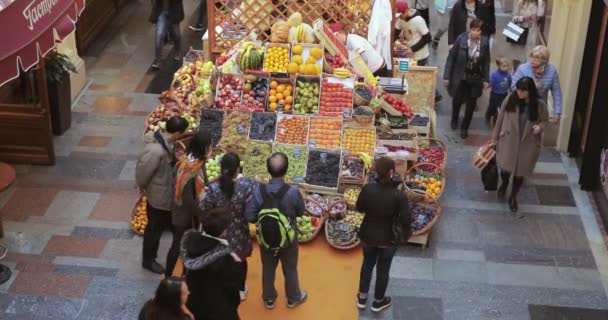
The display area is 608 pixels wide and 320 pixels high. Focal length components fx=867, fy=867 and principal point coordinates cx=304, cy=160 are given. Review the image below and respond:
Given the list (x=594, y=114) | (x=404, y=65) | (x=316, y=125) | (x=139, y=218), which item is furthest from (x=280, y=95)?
(x=594, y=114)

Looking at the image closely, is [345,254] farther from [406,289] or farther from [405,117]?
[405,117]

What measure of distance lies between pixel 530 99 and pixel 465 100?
2.59 meters

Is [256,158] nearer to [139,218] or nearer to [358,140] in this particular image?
[358,140]

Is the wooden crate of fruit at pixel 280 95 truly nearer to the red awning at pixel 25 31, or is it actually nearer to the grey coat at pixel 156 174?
the grey coat at pixel 156 174

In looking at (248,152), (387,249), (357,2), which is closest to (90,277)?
(248,152)

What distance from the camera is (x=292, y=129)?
9891 millimetres

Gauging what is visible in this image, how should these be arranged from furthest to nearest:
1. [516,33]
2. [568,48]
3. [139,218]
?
1. [516,33]
2. [568,48]
3. [139,218]

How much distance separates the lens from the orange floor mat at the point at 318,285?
316 inches

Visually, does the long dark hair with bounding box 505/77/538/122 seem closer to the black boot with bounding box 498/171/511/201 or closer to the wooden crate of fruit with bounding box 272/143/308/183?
the black boot with bounding box 498/171/511/201

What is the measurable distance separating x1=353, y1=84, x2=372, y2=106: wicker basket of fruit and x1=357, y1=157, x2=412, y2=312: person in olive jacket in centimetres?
289

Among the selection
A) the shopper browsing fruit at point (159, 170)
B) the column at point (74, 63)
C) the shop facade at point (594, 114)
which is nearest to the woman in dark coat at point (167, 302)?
the shopper browsing fruit at point (159, 170)

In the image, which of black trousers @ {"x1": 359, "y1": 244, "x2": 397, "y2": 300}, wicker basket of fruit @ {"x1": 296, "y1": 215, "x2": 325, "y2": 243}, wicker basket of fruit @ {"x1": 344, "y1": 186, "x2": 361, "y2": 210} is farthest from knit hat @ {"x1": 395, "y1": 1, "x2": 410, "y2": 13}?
black trousers @ {"x1": 359, "y1": 244, "x2": 397, "y2": 300}

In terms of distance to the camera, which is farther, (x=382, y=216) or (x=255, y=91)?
(x=255, y=91)

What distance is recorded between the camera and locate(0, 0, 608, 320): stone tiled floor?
26.7 feet
